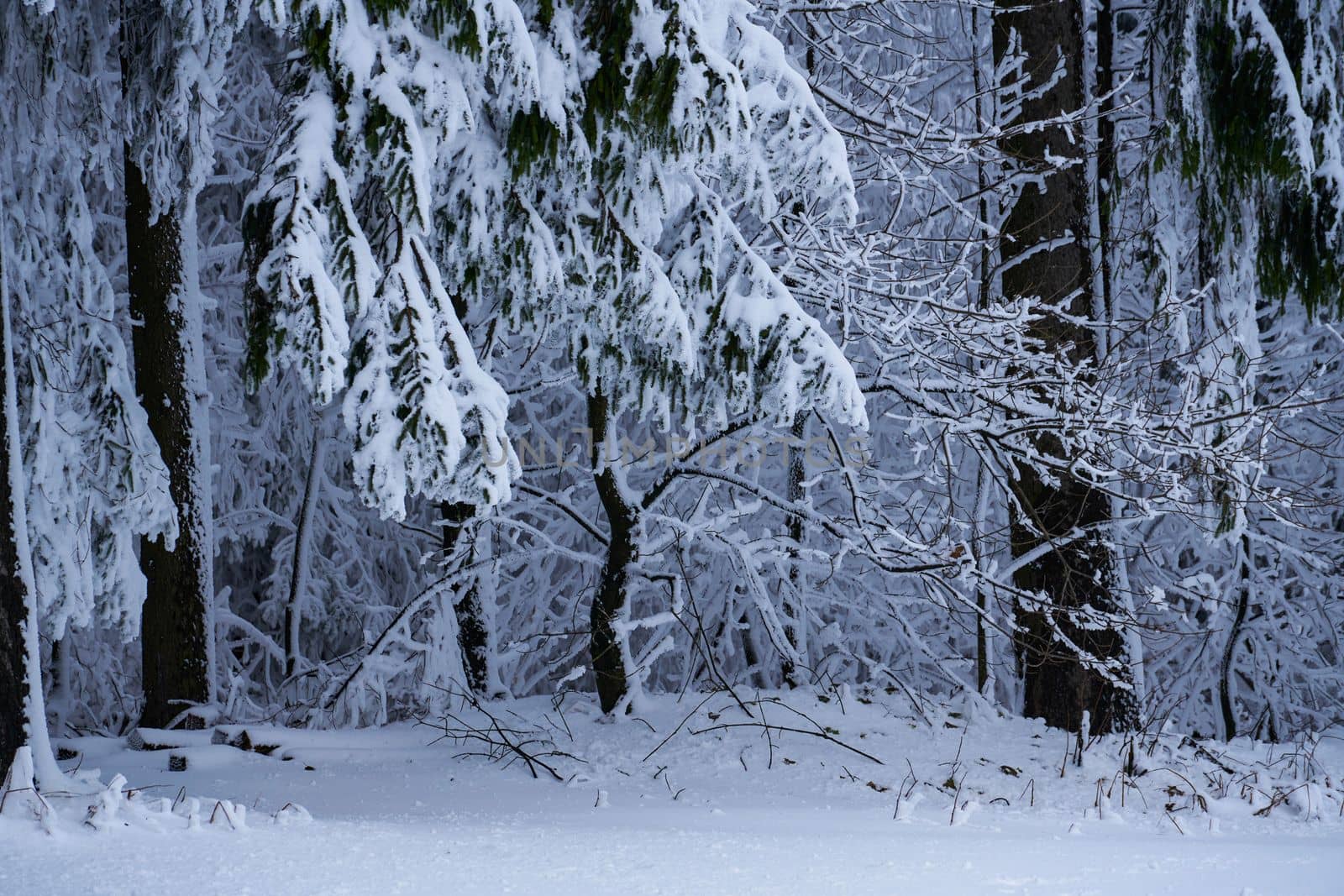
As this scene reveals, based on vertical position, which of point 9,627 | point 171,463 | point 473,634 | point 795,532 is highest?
point 171,463

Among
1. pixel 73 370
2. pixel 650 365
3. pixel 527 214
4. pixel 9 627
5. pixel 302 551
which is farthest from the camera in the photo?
pixel 302 551

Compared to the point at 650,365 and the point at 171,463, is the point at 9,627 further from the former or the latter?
the point at 650,365

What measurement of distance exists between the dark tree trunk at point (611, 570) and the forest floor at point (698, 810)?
0.26m

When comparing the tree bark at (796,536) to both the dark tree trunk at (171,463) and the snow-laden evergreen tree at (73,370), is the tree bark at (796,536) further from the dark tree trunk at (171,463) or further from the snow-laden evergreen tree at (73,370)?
the snow-laden evergreen tree at (73,370)

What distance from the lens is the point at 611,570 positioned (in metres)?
7.11

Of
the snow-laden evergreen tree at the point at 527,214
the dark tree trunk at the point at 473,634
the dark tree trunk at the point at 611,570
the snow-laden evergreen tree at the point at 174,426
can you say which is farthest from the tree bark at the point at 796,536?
the snow-laden evergreen tree at the point at 174,426

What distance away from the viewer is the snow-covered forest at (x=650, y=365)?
182 inches

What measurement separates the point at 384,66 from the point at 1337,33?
18.5 ft

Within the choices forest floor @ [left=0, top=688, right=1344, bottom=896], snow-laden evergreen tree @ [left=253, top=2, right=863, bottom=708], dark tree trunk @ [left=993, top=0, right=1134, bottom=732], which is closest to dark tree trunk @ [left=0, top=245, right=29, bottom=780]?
forest floor @ [left=0, top=688, right=1344, bottom=896]

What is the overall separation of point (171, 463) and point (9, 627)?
7.58 ft

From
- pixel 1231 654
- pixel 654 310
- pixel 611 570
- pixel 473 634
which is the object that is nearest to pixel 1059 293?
pixel 654 310

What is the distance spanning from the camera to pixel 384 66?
15.0 ft

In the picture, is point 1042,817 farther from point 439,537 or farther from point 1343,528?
point 1343,528

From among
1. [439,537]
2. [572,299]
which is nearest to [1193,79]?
[572,299]
